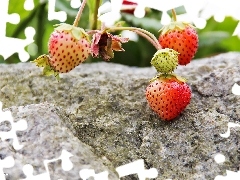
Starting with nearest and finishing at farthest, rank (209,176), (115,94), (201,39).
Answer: (209,176), (115,94), (201,39)

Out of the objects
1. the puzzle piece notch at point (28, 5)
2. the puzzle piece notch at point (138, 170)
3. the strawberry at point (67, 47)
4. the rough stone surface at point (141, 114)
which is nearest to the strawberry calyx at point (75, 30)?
the strawberry at point (67, 47)

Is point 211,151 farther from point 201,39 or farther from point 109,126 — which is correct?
point 201,39

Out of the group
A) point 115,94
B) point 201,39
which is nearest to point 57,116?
point 115,94

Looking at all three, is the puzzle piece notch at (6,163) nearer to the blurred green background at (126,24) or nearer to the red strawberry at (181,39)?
the red strawberry at (181,39)

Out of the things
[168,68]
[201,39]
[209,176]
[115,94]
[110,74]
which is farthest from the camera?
[201,39]

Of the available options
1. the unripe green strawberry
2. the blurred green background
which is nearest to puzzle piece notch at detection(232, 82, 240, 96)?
the unripe green strawberry

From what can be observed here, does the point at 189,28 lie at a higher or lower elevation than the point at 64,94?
higher

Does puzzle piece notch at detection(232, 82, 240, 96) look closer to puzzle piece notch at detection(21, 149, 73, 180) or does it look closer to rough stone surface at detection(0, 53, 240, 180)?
rough stone surface at detection(0, 53, 240, 180)
